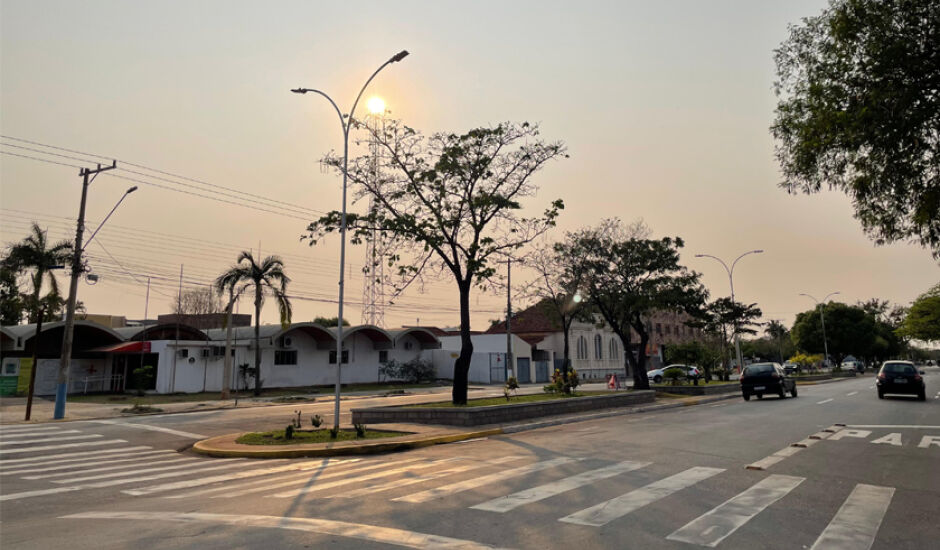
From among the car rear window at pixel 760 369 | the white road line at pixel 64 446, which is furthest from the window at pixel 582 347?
the white road line at pixel 64 446

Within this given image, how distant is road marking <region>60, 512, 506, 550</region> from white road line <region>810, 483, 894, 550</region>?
3.35 metres

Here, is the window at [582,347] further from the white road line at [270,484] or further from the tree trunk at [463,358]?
the white road line at [270,484]

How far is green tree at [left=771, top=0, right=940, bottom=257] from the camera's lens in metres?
10.8

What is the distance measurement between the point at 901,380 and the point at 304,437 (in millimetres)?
25741

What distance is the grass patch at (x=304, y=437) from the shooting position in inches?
582

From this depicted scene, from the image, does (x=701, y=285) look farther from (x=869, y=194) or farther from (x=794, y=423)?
(x=869, y=194)

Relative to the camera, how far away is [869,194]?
12727 mm

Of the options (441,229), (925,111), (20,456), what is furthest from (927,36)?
(20,456)

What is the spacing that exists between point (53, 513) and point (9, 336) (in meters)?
37.7

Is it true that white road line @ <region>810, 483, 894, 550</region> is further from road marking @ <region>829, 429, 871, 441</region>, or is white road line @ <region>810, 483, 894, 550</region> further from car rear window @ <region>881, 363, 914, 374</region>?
car rear window @ <region>881, 363, 914, 374</region>

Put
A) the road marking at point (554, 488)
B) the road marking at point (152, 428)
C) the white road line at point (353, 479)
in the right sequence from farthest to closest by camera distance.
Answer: the road marking at point (152, 428) < the white road line at point (353, 479) < the road marking at point (554, 488)

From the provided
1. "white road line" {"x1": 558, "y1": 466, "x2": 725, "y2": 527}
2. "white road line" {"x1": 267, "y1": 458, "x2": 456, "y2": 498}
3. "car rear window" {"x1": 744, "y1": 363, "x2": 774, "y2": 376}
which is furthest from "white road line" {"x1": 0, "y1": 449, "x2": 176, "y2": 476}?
"car rear window" {"x1": 744, "y1": 363, "x2": 774, "y2": 376}

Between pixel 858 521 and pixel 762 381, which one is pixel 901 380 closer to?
pixel 762 381

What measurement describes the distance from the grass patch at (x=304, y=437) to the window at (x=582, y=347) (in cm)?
5357
